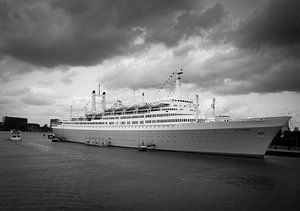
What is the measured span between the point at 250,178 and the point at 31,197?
1893 cm

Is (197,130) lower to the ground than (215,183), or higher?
higher

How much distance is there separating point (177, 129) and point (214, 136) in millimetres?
6783

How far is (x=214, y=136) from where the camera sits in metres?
37.5

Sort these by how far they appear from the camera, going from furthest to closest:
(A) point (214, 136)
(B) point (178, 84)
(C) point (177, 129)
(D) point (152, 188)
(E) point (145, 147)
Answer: (B) point (178, 84)
(E) point (145, 147)
(C) point (177, 129)
(A) point (214, 136)
(D) point (152, 188)

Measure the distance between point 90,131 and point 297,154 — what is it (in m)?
47.4

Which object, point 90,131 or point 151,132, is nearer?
point 151,132

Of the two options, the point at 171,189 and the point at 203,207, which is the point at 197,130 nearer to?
the point at 171,189

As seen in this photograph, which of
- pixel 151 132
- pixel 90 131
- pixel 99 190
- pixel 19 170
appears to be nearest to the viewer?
pixel 99 190

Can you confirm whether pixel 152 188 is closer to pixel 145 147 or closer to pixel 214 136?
pixel 214 136

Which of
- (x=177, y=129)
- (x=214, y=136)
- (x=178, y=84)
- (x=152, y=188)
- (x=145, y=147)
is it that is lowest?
(x=152, y=188)

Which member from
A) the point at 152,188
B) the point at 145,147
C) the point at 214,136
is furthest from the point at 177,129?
the point at 152,188

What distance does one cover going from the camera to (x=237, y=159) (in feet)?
117

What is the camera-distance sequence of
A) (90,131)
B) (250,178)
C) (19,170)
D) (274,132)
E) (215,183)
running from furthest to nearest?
(90,131)
(274,132)
(19,170)
(250,178)
(215,183)

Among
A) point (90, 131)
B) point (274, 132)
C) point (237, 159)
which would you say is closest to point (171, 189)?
point (237, 159)
